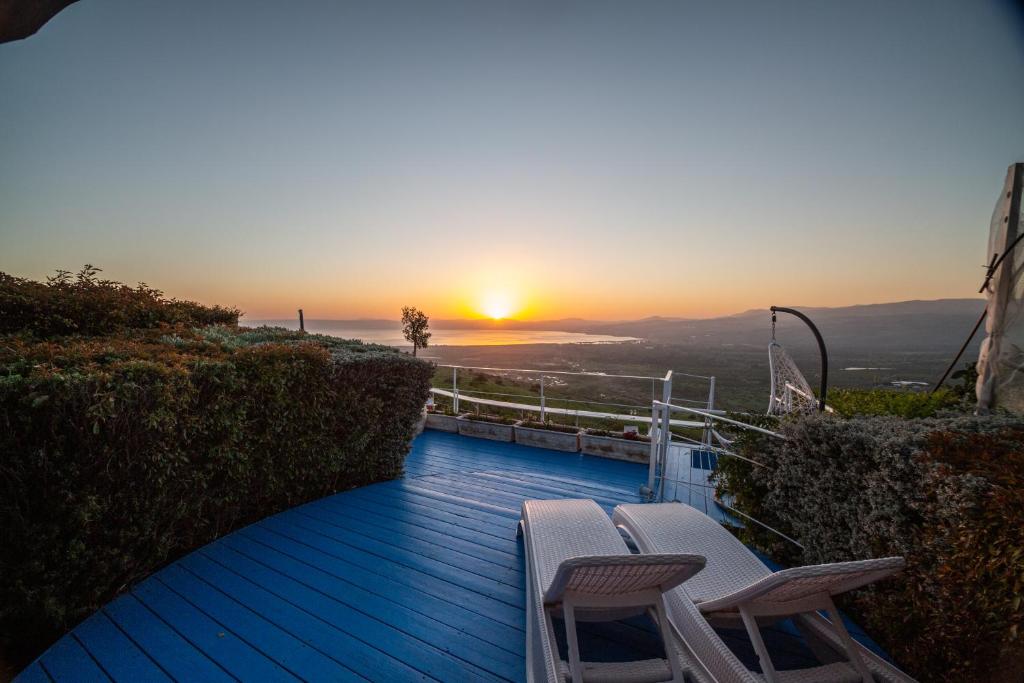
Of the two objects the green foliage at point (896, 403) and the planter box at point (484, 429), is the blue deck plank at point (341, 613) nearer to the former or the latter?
the green foliage at point (896, 403)

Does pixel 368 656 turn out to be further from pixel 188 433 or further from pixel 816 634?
pixel 816 634

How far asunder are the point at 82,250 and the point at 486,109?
6687 mm

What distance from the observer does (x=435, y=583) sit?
2482 mm

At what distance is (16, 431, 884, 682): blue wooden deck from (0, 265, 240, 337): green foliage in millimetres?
2592

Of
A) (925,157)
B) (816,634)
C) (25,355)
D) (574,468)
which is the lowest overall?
(574,468)

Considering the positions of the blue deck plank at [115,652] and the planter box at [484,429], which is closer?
the blue deck plank at [115,652]

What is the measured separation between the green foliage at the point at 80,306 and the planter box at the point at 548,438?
15.2ft

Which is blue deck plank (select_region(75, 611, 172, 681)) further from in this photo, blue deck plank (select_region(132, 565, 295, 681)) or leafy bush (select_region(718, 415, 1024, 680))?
leafy bush (select_region(718, 415, 1024, 680))

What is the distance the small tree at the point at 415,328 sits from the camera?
595 inches

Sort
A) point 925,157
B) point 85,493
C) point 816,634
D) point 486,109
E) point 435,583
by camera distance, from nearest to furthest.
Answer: point 816,634 < point 85,493 < point 435,583 < point 925,157 < point 486,109

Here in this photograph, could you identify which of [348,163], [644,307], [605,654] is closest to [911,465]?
[605,654]

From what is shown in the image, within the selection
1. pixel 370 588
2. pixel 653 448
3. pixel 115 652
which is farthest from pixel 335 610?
pixel 653 448

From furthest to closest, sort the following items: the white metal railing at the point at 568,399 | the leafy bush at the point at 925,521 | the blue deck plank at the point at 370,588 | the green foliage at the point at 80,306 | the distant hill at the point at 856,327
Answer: the distant hill at the point at 856,327, the white metal railing at the point at 568,399, the green foliage at the point at 80,306, the blue deck plank at the point at 370,588, the leafy bush at the point at 925,521

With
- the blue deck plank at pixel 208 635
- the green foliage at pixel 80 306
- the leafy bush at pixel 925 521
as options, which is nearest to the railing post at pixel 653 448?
the leafy bush at pixel 925 521
